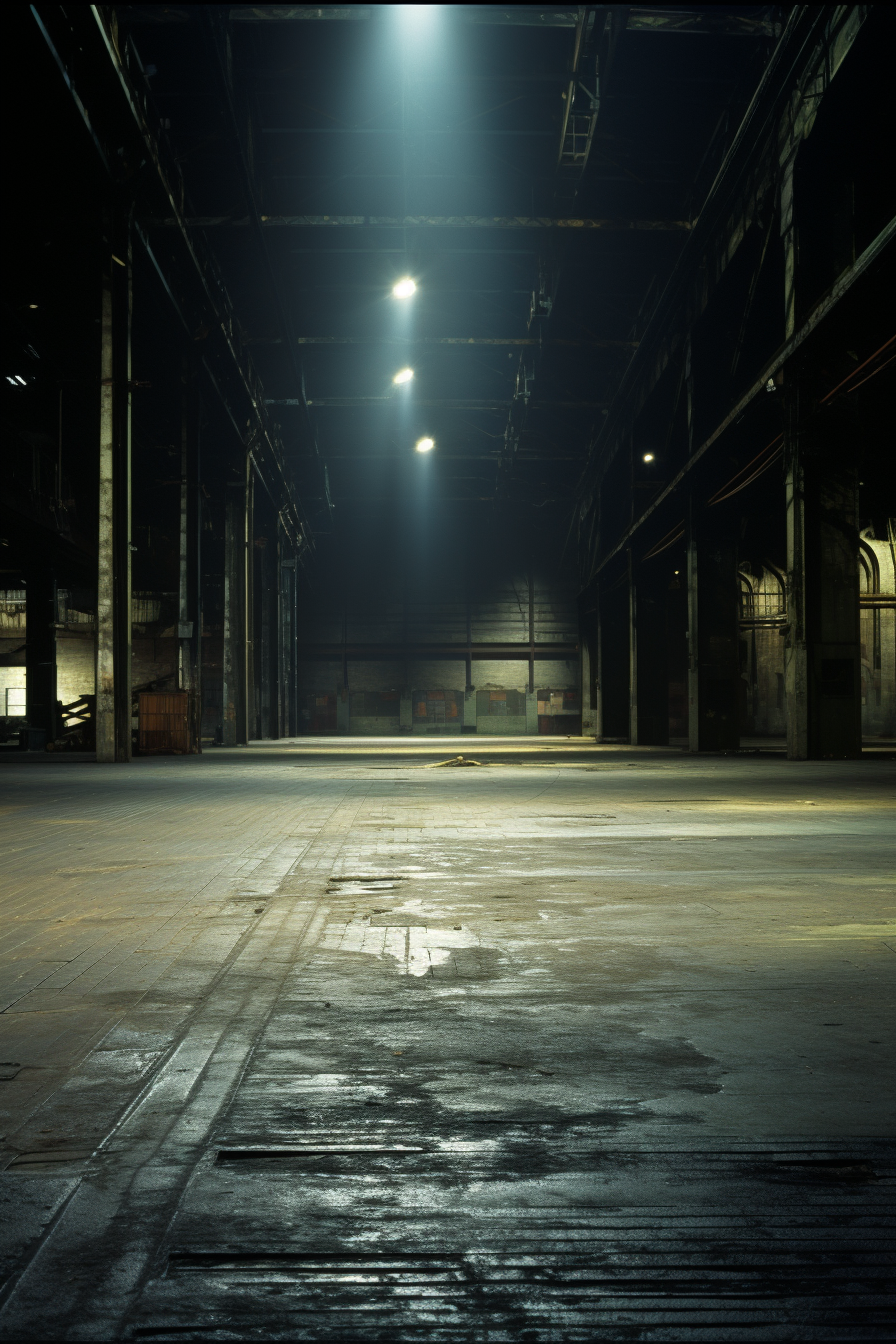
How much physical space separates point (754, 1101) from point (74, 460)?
36.8 metres

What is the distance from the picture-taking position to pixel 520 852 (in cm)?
870

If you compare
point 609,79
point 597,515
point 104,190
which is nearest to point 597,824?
point 609,79

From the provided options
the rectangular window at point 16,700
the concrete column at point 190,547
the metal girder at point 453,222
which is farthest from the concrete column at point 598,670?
the rectangular window at point 16,700

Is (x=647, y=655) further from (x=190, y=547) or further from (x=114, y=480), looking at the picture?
(x=114, y=480)

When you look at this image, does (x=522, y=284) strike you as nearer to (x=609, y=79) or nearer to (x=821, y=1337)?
(x=609, y=79)

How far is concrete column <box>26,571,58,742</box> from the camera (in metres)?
36.5

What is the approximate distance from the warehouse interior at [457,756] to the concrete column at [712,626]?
0.42 feet

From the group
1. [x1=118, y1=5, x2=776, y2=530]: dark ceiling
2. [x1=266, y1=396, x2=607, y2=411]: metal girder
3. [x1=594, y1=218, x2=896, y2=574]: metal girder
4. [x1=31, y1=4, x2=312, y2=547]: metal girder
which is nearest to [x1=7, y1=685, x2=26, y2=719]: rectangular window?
[x1=266, y1=396, x2=607, y2=411]: metal girder

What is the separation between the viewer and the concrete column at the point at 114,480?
21.3m

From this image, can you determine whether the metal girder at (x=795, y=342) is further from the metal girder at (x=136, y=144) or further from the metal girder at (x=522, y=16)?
the metal girder at (x=136, y=144)

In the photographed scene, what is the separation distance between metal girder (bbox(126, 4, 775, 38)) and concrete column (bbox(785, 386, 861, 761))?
6202 mm

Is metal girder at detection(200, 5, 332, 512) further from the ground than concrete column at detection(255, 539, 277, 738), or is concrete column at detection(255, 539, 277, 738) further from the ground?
metal girder at detection(200, 5, 332, 512)

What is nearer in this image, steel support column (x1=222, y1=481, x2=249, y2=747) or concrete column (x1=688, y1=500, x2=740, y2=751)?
concrete column (x1=688, y1=500, x2=740, y2=751)

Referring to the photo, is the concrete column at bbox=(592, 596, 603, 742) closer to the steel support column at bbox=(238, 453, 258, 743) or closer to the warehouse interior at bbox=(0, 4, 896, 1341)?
the warehouse interior at bbox=(0, 4, 896, 1341)
